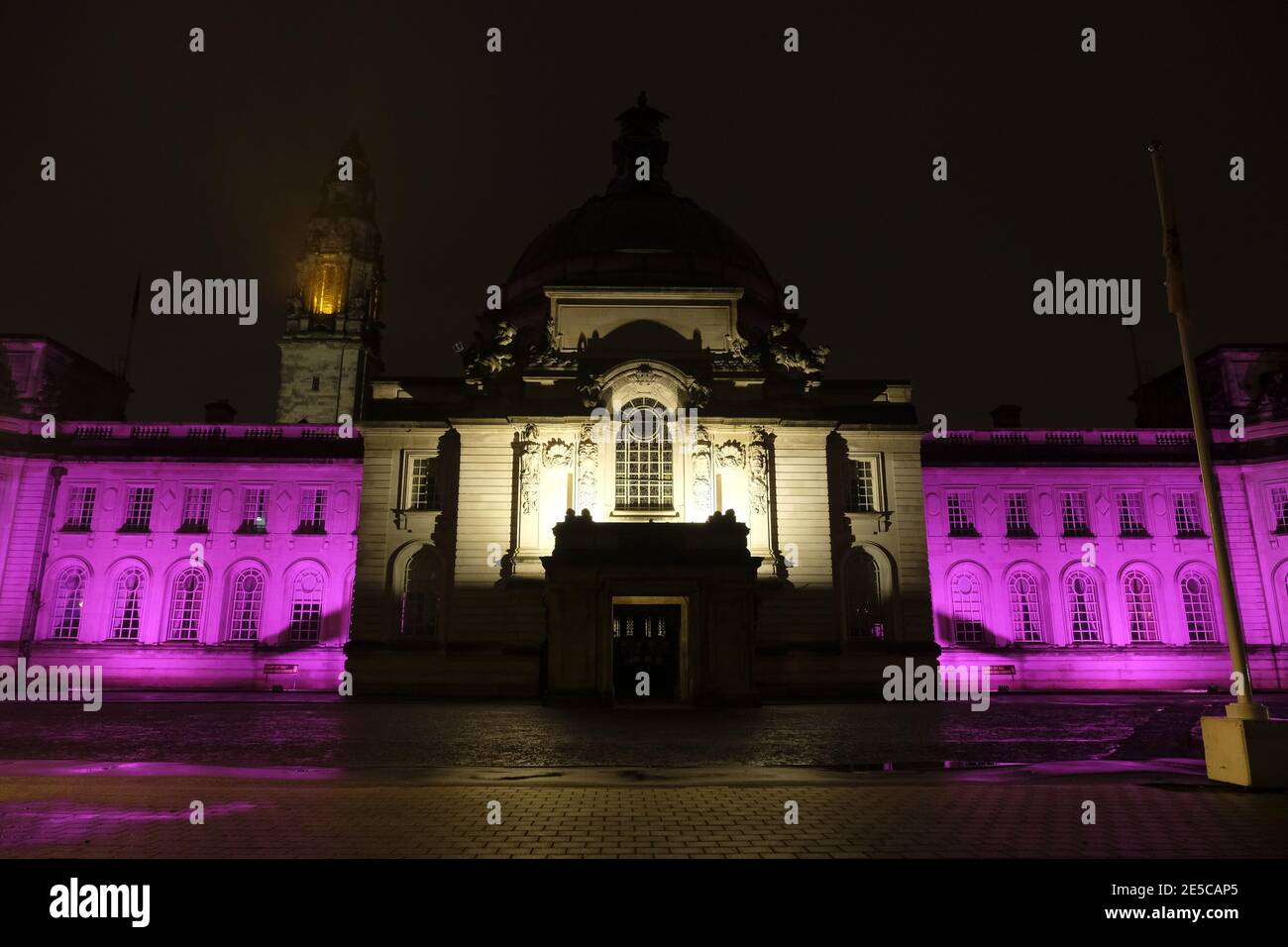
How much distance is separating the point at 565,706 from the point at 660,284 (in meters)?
20.8

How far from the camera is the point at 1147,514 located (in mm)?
41062

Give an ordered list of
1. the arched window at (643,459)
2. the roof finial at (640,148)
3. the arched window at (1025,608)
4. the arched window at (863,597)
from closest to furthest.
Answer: the arched window at (643,459)
the arched window at (863,597)
the arched window at (1025,608)
the roof finial at (640,148)

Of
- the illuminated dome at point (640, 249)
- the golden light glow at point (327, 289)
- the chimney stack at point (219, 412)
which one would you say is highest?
the golden light glow at point (327, 289)

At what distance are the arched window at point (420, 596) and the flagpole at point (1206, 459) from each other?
28.6 m

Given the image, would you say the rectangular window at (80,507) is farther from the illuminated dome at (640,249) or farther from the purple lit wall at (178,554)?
the illuminated dome at (640,249)

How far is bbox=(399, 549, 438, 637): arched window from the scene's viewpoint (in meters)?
34.6

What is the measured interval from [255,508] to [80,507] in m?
8.40

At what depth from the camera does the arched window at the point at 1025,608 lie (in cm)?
3972

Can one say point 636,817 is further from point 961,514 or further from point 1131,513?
point 1131,513

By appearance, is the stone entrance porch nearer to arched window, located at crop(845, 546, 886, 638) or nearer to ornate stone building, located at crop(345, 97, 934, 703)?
ornate stone building, located at crop(345, 97, 934, 703)

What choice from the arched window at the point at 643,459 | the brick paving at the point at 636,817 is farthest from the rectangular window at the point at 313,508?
the brick paving at the point at 636,817
